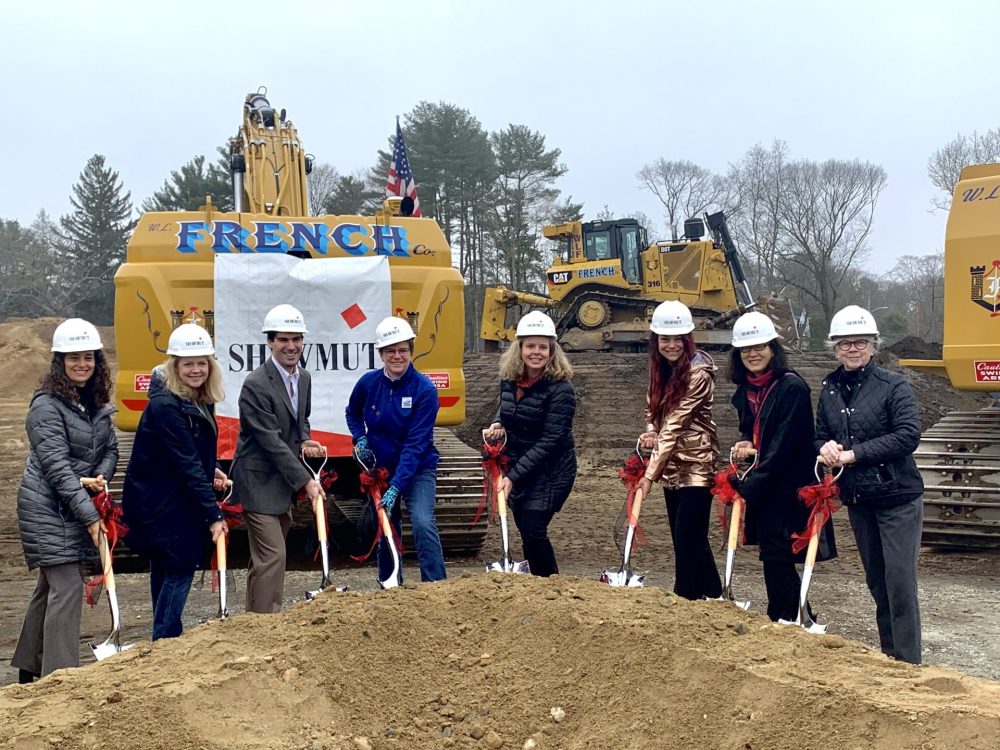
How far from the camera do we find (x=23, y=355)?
3262cm

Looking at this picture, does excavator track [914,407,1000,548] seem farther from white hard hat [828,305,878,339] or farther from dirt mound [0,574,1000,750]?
dirt mound [0,574,1000,750]

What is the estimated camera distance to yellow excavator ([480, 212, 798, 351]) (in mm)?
24891

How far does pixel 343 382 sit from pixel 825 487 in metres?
4.02

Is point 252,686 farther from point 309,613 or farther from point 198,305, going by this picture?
point 198,305

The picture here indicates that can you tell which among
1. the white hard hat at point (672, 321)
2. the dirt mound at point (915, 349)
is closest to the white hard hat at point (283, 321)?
the white hard hat at point (672, 321)

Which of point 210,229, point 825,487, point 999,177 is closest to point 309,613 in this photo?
point 825,487

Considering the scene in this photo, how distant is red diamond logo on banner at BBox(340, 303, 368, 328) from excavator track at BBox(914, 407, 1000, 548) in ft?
16.5

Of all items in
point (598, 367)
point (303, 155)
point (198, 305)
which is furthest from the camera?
point (598, 367)

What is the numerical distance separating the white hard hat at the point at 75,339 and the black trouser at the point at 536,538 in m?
2.46

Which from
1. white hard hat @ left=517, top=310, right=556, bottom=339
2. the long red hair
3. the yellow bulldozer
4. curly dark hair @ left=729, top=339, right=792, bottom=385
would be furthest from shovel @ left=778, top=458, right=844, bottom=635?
the yellow bulldozer

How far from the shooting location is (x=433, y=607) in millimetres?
4785

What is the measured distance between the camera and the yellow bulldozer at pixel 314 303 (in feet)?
25.0

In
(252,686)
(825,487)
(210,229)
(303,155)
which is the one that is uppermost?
(303,155)

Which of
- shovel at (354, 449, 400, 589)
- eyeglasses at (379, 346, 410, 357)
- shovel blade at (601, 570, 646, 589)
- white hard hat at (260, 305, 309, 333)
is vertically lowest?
shovel blade at (601, 570, 646, 589)
